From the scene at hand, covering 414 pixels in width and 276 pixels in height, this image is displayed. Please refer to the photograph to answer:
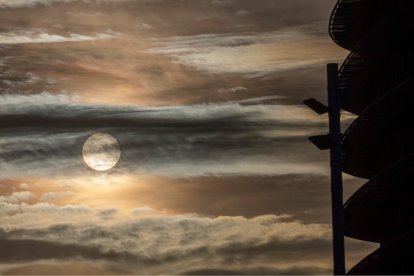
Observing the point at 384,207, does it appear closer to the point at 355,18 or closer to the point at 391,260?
the point at 391,260

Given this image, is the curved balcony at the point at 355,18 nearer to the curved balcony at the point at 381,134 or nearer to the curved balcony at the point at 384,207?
the curved balcony at the point at 381,134

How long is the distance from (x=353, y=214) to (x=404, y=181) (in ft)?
19.2

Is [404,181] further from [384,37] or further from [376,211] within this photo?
[384,37]

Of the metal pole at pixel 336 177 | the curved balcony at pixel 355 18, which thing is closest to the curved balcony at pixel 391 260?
the curved balcony at pixel 355 18

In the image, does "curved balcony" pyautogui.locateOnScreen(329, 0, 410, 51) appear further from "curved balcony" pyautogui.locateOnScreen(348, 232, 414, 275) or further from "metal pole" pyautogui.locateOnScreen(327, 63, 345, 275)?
"metal pole" pyautogui.locateOnScreen(327, 63, 345, 275)

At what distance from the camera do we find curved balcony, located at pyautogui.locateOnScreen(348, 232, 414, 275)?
170 ft

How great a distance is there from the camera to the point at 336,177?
93.7ft

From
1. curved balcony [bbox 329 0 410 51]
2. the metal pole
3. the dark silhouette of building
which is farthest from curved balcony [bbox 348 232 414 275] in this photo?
the metal pole

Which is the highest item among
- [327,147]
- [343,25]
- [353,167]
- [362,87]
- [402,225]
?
[343,25]

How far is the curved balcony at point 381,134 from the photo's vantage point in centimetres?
5544

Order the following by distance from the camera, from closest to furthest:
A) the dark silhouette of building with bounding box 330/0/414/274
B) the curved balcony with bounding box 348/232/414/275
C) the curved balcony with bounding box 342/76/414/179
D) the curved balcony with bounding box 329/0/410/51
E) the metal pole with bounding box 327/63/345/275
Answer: the metal pole with bounding box 327/63/345/275, the curved balcony with bounding box 348/232/414/275, the dark silhouette of building with bounding box 330/0/414/274, the curved balcony with bounding box 342/76/414/179, the curved balcony with bounding box 329/0/410/51

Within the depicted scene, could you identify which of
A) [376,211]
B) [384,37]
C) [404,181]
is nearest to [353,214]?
[376,211]

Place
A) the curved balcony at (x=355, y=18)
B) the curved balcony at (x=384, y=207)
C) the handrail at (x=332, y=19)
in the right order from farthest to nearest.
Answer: the curved balcony at (x=355, y=18) → the handrail at (x=332, y=19) → the curved balcony at (x=384, y=207)

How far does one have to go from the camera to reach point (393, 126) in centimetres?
5950
